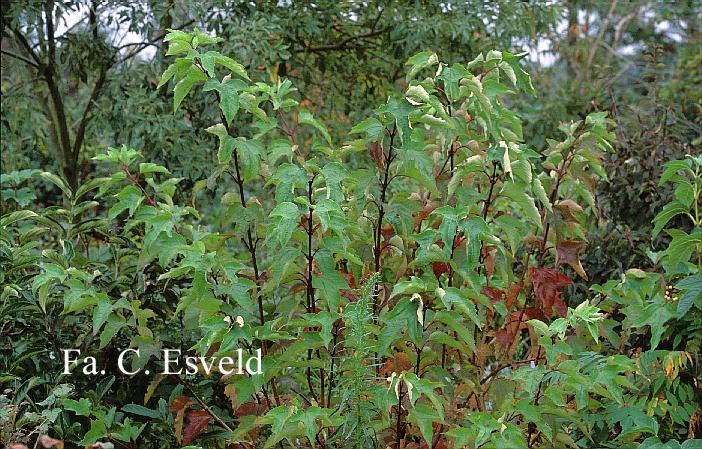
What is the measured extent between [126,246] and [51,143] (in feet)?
9.03

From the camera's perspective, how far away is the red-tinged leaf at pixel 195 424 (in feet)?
7.39

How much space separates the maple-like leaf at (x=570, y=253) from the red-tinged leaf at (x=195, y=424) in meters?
1.07

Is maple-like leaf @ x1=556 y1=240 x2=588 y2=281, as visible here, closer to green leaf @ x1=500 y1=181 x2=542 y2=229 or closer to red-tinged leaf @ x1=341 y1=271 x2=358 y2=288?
green leaf @ x1=500 y1=181 x2=542 y2=229

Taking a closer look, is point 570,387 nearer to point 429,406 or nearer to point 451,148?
point 429,406

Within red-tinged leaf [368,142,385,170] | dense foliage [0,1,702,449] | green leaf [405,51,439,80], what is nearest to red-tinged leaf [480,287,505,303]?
dense foliage [0,1,702,449]

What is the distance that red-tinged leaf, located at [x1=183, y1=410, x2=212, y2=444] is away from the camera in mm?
2252

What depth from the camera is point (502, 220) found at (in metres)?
2.31

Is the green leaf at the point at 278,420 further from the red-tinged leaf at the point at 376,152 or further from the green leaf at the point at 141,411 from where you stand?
the red-tinged leaf at the point at 376,152

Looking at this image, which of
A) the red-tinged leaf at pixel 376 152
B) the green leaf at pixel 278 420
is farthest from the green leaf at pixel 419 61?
the green leaf at pixel 278 420

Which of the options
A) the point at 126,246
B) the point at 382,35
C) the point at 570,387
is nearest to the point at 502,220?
the point at 570,387

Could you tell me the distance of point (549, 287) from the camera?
95.4 inches

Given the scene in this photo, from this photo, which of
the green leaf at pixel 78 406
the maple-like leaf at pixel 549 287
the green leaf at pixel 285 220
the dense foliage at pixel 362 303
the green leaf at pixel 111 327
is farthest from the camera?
the maple-like leaf at pixel 549 287

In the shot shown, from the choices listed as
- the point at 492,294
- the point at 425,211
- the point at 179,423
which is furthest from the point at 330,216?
the point at 179,423

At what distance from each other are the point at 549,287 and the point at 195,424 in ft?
3.40
